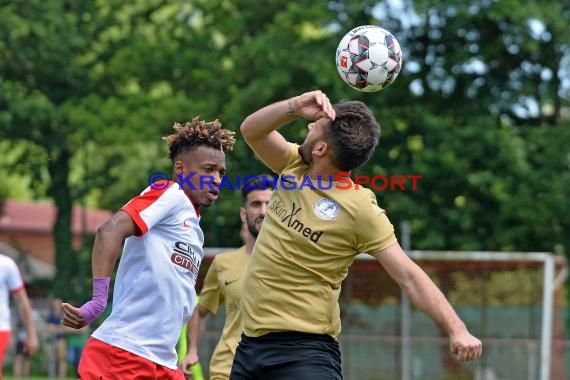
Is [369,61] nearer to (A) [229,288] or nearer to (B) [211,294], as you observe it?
(A) [229,288]

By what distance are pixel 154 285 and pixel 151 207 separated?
0.43 m

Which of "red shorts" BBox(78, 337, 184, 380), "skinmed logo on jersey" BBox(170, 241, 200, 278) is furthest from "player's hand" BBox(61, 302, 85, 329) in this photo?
"skinmed logo on jersey" BBox(170, 241, 200, 278)

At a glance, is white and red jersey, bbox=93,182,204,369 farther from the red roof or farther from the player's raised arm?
the red roof

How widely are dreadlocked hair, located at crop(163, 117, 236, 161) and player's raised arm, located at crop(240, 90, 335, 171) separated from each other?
0.72 meters

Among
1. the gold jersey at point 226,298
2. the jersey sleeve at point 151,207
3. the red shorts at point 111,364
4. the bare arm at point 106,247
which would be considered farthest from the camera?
the gold jersey at point 226,298

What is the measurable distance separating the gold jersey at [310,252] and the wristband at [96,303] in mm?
733

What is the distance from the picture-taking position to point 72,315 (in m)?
5.21

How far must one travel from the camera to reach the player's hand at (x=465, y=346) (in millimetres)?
4613

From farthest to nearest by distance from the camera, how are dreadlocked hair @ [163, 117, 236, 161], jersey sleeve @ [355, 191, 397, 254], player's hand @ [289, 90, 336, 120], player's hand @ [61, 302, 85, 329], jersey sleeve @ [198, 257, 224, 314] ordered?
jersey sleeve @ [198, 257, 224, 314] < dreadlocked hair @ [163, 117, 236, 161] < player's hand @ [61, 302, 85, 329] < jersey sleeve @ [355, 191, 397, 254] < player's hand @ [289, 90, 336, 120]

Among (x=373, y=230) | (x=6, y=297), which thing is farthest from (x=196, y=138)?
(x=6, y=297)

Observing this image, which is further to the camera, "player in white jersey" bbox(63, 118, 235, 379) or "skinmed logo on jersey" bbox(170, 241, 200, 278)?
"skinmed logo on jersey" bbox(170, 241, 200, 278)

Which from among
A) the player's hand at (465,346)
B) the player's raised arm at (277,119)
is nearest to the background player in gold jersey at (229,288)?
the player's raised arm at (277,119)

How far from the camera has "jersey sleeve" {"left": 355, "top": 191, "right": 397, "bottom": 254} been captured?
5021 mm

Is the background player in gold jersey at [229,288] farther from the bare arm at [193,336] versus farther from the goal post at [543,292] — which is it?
the goal post at [543,292]
